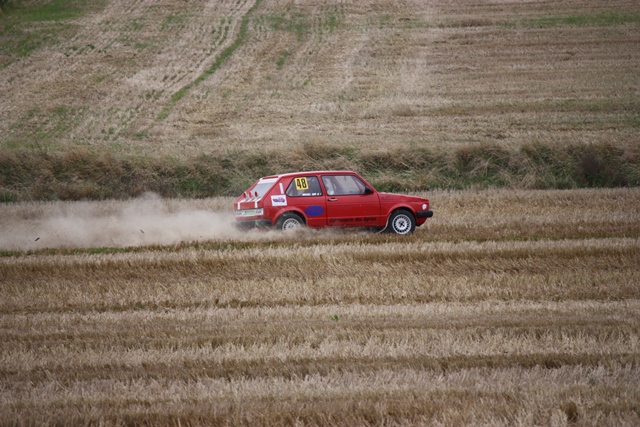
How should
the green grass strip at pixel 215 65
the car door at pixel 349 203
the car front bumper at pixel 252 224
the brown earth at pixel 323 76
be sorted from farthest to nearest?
the green grass strip at pixel 215 65
the brown earth at pixel 323 76
the car door at pixel 349 203
the car front bumper at pixel 252 224

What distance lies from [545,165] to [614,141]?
2.00 meters

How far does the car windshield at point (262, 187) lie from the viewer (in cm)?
1345

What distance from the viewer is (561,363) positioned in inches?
246

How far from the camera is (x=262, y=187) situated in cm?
1362

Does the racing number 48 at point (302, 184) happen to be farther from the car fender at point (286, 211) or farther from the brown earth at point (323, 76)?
the brown earth at point (323, 76)

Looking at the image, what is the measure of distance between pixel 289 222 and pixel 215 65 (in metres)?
22.8

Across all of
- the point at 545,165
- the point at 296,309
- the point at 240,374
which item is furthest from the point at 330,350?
the point at 545,165

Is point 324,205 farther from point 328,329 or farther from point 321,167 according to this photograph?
point 321,167

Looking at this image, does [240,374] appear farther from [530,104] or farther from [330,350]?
[530,104]

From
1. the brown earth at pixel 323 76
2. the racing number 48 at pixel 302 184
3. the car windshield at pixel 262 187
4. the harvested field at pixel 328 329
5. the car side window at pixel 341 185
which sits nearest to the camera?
the harvested field at pixel 328 329

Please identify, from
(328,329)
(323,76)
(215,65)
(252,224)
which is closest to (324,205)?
(252,224)

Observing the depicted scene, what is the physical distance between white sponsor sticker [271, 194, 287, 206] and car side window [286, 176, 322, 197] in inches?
4.6

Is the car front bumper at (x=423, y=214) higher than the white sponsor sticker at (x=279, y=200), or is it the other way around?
the white sponsor sticker at (x=279, y=200)

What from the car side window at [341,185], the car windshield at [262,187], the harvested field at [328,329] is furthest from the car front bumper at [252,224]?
the car side window at [341,185]
